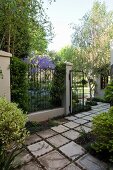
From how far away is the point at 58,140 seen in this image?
4547 mm

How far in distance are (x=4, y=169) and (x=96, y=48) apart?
1102 cm

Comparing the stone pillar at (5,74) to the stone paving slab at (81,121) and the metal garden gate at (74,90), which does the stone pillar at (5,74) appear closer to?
the stone paving slab at (81,121)

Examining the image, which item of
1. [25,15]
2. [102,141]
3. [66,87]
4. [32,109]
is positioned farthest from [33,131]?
[25,15]

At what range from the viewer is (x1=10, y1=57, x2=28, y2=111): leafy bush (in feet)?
17.2


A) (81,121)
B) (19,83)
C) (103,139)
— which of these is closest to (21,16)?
(19,83)

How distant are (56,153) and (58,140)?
0.70 metres

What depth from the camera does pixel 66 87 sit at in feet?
23.7

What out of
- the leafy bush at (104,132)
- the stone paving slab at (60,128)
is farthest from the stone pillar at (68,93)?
the leafy bush at (104,132)

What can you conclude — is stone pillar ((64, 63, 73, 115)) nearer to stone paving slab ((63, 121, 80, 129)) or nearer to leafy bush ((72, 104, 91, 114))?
leafy bush ((72, 104, 91, 114))

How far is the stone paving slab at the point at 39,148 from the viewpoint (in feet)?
12.5

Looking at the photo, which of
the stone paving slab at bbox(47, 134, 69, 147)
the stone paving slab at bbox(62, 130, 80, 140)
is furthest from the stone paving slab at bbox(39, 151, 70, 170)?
the stone paving slab at bbox(62, 130, 80, 140)

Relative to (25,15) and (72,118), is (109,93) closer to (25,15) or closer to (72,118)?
(72,118)

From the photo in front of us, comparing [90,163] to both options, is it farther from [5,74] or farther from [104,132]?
[5,74]

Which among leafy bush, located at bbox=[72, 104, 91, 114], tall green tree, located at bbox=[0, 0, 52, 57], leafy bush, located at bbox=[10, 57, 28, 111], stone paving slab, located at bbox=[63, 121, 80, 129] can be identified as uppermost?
tall green tree, located at bbox=[0, 0, 52, 57]
